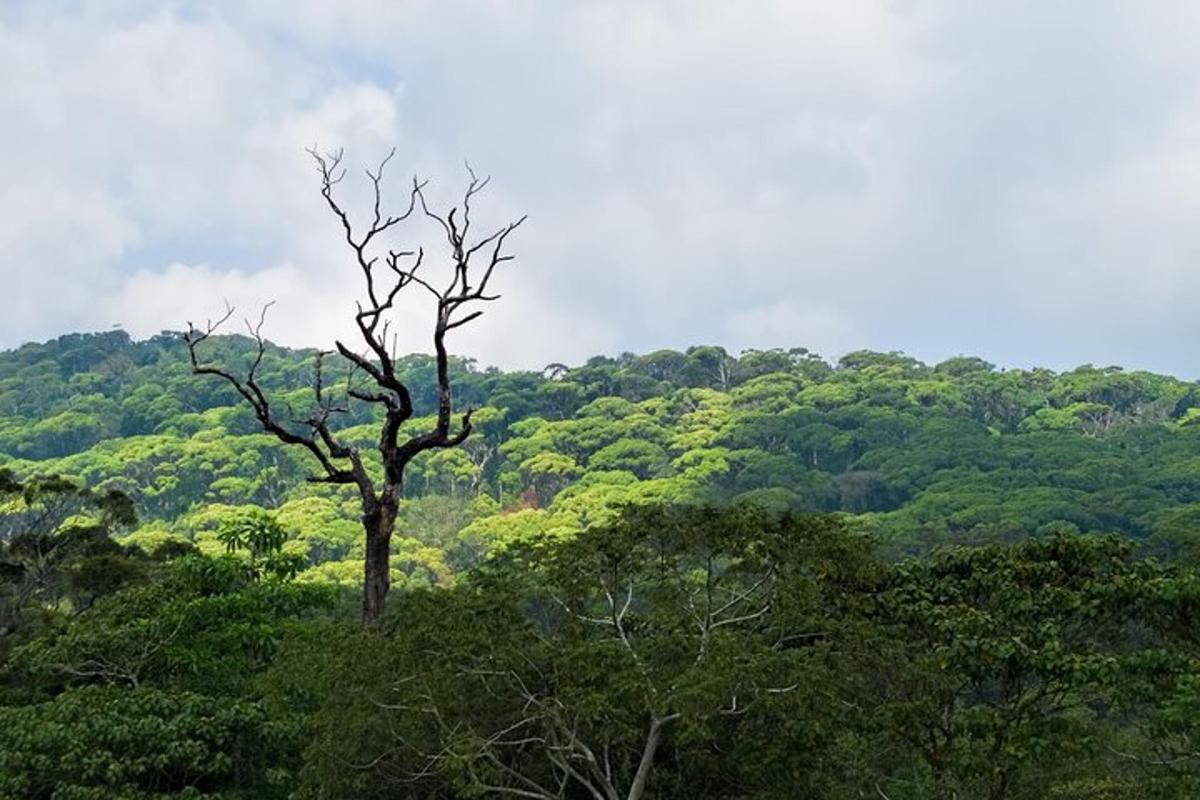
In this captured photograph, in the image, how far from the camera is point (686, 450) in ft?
222

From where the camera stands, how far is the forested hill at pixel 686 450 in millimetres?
53281

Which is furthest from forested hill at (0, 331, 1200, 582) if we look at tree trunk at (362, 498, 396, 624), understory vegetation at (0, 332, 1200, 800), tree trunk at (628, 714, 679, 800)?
tree trunk at (628, 714, 679, 800)

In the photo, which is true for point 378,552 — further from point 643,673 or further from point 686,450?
point 686,450

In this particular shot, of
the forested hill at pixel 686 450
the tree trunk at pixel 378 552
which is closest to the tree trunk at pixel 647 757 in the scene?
the tree trunk at pixel 378 552

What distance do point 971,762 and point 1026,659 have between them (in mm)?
991

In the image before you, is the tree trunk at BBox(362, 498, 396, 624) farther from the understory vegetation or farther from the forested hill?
the forested hill

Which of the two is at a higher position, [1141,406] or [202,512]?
[1141,406]

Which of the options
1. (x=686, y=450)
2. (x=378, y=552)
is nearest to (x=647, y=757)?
(x=378, y=552)

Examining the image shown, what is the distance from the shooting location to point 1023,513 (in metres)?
47.9

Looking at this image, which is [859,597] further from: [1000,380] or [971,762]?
[1000,380]

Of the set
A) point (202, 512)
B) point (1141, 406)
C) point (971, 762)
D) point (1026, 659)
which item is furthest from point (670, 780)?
point (1141, 406)

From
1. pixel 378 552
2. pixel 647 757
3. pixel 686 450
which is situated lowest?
pixel 647 757

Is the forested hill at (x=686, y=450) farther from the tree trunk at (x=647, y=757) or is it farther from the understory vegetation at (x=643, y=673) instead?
the tree trunk at (x=647, y=757)

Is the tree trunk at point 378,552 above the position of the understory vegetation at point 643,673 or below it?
above
